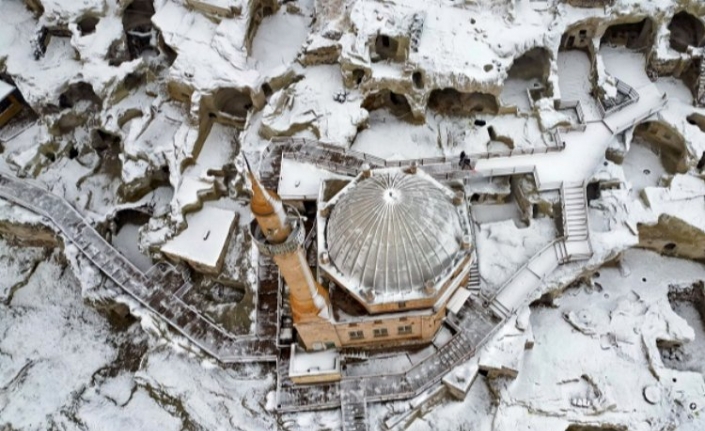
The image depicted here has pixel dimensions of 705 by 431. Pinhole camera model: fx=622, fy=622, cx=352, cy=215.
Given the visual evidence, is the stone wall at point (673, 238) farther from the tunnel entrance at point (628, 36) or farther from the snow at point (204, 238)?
the snow at point (204, 238)

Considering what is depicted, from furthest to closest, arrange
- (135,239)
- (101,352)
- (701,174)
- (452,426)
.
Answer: (135,239) → (101,352) → (701,174) → (452,426)

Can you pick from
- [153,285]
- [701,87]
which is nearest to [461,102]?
[701,87]

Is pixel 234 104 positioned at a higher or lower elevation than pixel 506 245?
lower

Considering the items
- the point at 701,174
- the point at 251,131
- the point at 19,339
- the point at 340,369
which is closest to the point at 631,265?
the point at 701,174

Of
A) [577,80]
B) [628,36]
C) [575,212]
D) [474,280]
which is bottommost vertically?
[474,280]

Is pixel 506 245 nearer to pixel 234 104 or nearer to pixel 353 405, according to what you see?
pixel 353 405

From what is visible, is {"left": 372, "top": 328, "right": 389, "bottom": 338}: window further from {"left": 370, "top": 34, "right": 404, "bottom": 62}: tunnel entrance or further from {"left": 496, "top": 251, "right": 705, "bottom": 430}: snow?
{"left": 370, "top": 34, "right": 404, "bottom": 62}: tunnel entrance

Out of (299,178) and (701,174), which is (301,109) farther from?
(701,174)

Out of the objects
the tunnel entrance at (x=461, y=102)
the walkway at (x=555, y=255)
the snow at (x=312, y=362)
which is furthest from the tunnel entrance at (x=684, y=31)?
the snow at (x=312, y=362)
